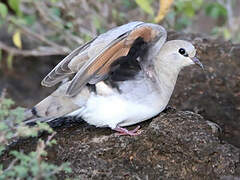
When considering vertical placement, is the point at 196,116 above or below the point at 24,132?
below

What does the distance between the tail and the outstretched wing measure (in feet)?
0.30

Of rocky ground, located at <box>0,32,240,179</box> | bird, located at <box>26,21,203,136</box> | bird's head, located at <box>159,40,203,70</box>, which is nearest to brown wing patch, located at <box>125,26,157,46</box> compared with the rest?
bird, located at <box>26,21,203,136</box>

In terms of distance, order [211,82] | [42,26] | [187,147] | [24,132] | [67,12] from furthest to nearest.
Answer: [42,26], [67,12], [211,82], [187,147], [24,132]

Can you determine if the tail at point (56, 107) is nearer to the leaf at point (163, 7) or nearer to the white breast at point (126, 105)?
the white breast at point (126, 105)

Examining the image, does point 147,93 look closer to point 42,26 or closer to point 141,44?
point 141,44

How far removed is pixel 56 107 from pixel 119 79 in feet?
1.78

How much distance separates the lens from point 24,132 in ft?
9.79

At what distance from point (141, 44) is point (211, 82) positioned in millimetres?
1644

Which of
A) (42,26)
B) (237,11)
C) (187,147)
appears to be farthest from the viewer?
(237,11)

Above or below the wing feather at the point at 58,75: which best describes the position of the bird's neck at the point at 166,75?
below

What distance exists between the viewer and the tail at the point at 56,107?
4.07 meters

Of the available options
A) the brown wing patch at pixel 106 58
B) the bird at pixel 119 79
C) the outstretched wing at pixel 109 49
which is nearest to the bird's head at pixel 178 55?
the bird at pixel 119 79

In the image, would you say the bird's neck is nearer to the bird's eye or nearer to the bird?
the bird

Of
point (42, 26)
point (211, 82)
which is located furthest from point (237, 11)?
point (211, 82)
